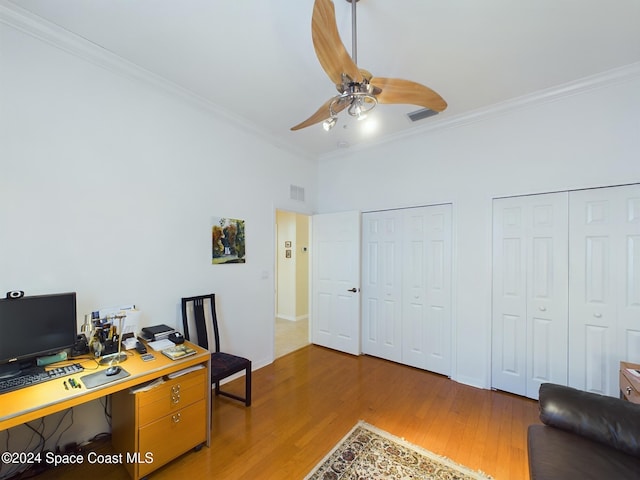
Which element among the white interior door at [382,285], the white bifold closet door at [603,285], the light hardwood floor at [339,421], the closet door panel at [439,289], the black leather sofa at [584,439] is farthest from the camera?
the white interior door at [382,285]

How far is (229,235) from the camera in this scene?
3.02 m

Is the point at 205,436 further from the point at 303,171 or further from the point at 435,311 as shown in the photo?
the point at 303,171

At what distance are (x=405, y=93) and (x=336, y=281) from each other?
2713 mm

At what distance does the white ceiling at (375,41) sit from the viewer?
1.71m

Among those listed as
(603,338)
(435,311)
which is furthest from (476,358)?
(603,338)

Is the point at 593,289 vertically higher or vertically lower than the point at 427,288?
higher

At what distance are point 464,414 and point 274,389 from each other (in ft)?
5.98

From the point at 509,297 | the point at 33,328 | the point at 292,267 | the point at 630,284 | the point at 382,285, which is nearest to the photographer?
the point at 33,328

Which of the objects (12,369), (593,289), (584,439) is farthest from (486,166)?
(12,369)

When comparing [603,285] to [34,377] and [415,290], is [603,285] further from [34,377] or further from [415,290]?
[34,377]

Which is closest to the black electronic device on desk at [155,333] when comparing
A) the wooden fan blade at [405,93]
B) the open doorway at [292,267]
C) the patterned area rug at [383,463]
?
the patterned area rug at [383,463]

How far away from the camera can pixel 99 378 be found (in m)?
1.60

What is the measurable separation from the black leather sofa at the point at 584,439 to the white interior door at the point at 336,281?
236 cm

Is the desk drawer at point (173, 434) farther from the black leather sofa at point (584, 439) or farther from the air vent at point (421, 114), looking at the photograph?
the air vent at point (421, 114)
